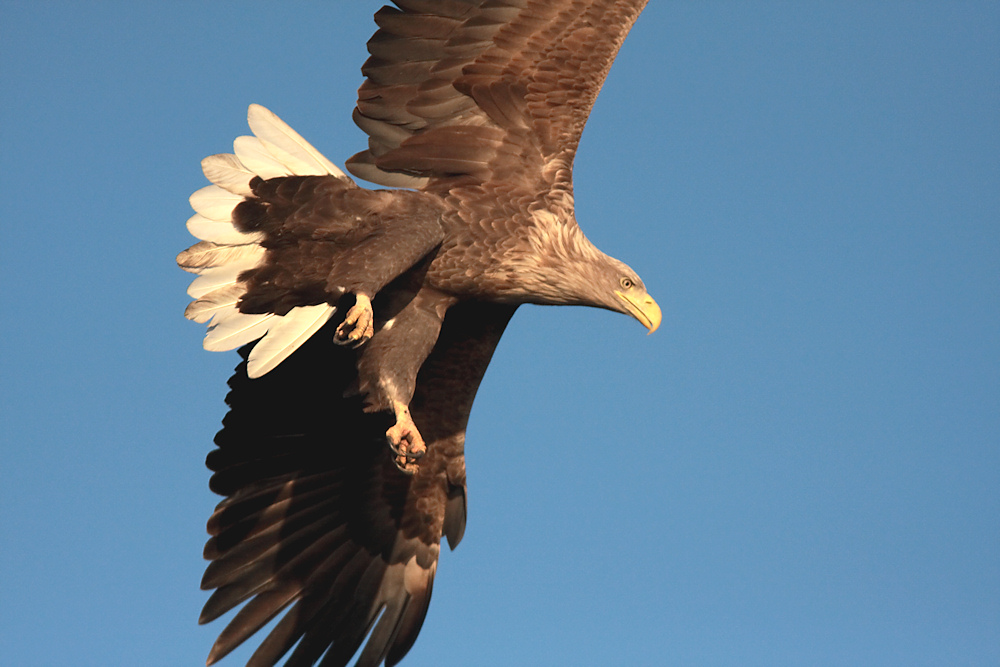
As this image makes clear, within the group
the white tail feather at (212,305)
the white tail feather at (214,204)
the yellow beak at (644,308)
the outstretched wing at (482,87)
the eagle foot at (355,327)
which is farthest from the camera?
the yellow beak at (644,308)

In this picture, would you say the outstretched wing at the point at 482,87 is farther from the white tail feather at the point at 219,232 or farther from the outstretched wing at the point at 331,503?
the outstretched wing at the point at 331,503

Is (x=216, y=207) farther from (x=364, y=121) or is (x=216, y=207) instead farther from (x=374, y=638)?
(x=374, y=638)

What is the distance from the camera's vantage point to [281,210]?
562 centimetres

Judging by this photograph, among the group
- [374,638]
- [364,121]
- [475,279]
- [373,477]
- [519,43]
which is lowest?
[374,638]

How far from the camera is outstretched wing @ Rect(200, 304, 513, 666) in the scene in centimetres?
659

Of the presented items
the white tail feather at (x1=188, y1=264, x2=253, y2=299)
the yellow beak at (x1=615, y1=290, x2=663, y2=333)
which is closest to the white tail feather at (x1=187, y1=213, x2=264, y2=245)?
the white tail feather at (x1=188, y1=264, x2=253, y2=299)

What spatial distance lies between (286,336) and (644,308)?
1.70 m

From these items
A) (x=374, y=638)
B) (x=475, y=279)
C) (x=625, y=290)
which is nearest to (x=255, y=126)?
(x=475, y=279)

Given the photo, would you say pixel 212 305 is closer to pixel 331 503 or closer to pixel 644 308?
pixel 331 503

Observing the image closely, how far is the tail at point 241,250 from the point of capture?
5477mm

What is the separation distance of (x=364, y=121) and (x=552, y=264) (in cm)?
114

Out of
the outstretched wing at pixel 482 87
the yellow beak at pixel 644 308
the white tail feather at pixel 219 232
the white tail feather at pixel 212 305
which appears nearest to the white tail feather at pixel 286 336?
the white tail feather at pixel 212 305

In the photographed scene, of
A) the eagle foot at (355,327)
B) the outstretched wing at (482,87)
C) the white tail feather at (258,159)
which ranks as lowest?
the eagle foot at (355,327)

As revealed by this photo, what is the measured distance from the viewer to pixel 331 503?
22.8 ft
